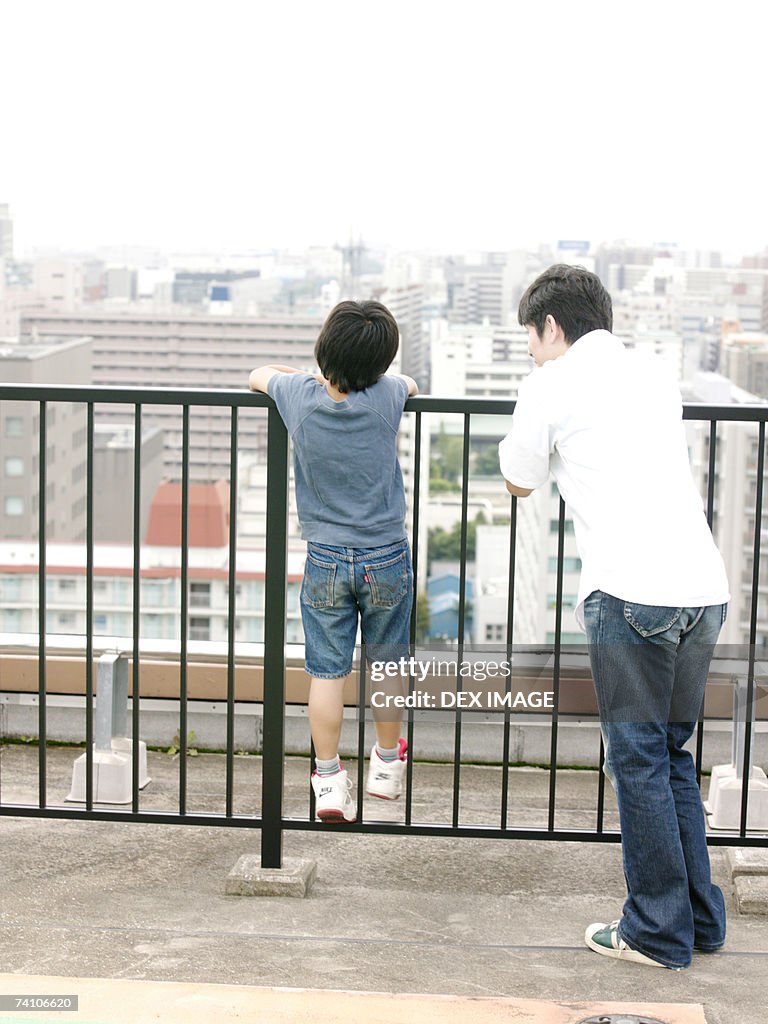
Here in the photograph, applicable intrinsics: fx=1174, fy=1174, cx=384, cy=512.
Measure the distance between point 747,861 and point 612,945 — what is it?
26.1 inches

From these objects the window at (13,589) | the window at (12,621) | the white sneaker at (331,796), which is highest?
the white sneaker at (331,796)

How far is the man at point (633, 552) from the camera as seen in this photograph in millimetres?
2584

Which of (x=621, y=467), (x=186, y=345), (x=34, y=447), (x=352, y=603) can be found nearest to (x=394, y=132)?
(x=186, y=345)

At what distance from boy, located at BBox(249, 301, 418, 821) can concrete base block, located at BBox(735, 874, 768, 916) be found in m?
1.12

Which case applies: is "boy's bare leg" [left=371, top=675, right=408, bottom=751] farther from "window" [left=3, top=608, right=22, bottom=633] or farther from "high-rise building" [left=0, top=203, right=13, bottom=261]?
"high-rise building" [left=0, top=203, right=13, bottom=261]

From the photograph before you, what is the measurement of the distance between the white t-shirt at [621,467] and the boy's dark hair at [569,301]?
0.04 meters

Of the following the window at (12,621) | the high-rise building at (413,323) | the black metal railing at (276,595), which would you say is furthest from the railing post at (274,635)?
the high-rise building at (413,323)

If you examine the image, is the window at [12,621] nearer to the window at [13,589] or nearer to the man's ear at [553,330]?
the man's ear at [553,330]

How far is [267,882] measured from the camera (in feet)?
10.4

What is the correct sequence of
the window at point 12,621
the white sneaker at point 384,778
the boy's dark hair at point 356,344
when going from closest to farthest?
the boy's dark hair at point 356,344, the white sneaker at point 384,778, the window at point 12,621

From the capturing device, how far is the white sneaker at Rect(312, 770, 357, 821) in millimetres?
3230

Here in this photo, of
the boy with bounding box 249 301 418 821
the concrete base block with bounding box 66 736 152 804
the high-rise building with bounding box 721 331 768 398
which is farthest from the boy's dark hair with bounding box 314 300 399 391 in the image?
the high-rise building with bounding box 721 331 768 398

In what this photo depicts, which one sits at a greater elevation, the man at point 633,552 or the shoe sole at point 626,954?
the man at point 633,552

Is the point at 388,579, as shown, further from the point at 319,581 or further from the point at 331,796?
the point at 331,796
